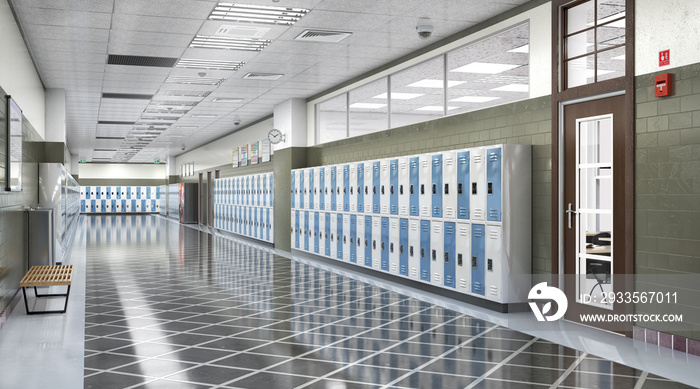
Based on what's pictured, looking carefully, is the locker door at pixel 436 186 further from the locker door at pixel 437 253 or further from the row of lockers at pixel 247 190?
the row of lockers at pixel 247 190

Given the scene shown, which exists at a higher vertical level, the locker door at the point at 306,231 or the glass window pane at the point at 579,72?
the glass window pane at the point at 579,72

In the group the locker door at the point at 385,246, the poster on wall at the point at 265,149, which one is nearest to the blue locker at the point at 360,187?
the locker door at the point at 385,246

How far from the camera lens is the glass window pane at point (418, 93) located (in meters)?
8.06

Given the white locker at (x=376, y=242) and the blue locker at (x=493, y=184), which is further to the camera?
the white locker at (x=376, y=242)

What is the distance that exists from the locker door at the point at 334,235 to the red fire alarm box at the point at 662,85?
5.84 m

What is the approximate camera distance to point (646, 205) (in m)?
4.86

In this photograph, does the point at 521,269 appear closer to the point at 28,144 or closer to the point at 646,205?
the point at 646,205

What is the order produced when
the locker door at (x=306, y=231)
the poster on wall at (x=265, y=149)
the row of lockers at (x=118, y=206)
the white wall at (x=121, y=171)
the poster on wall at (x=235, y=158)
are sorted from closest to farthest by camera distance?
the locker door at (x=306, y=231) < the poster on wall at (x=265, y=149) < the poster on wall at (x=235, y=158) < the row of lockers at (x=118, y=206) < the white wall at (x=121, y=171)

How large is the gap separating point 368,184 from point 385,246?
3.29 ft

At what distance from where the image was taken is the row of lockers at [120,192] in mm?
34594

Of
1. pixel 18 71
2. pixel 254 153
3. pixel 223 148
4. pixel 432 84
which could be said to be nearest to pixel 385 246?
pixel 432 84

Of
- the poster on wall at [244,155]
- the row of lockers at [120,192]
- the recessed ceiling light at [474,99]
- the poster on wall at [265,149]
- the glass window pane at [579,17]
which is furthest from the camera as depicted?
the row of lockers at [120,192]

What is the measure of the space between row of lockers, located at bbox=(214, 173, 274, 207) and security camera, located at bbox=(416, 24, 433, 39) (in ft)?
23.7

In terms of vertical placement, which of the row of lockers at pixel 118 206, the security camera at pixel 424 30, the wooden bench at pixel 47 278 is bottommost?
the wooden bench at pixel 47 278
